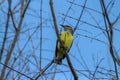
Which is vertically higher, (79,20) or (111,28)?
(79,20)

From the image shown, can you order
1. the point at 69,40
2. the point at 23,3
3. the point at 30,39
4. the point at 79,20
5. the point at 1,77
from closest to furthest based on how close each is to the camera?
the point at 79,20 → the point at 1,77 → the point at 23,3 → the point at 30,39 → the point at 69,40

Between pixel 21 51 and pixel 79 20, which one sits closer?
pixel 79 20

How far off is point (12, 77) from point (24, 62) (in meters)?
0.21

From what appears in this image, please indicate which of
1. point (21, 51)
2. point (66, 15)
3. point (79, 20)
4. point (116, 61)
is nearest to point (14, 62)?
point (21, 51)

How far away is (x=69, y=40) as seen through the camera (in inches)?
155

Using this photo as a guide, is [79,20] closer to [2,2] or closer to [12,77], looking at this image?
[2,2]

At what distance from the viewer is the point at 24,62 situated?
9.46 ft

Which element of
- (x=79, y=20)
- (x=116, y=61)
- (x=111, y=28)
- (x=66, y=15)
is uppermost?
(x=66, y=15)

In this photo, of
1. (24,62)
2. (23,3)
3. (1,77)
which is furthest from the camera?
(24,62)

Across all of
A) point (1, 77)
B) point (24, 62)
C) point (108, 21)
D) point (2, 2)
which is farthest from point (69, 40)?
point (108, 21)

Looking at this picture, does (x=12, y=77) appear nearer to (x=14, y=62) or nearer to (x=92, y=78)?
(x=14, y=62)

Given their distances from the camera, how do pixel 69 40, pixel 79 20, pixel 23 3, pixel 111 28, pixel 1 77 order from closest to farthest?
pixel 111 28 → pixel 79 20 → pixel 1 77 → pixel 23 3 → pixel 69 40

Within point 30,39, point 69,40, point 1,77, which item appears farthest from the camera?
point 69,40

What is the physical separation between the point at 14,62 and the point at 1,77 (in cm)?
62
